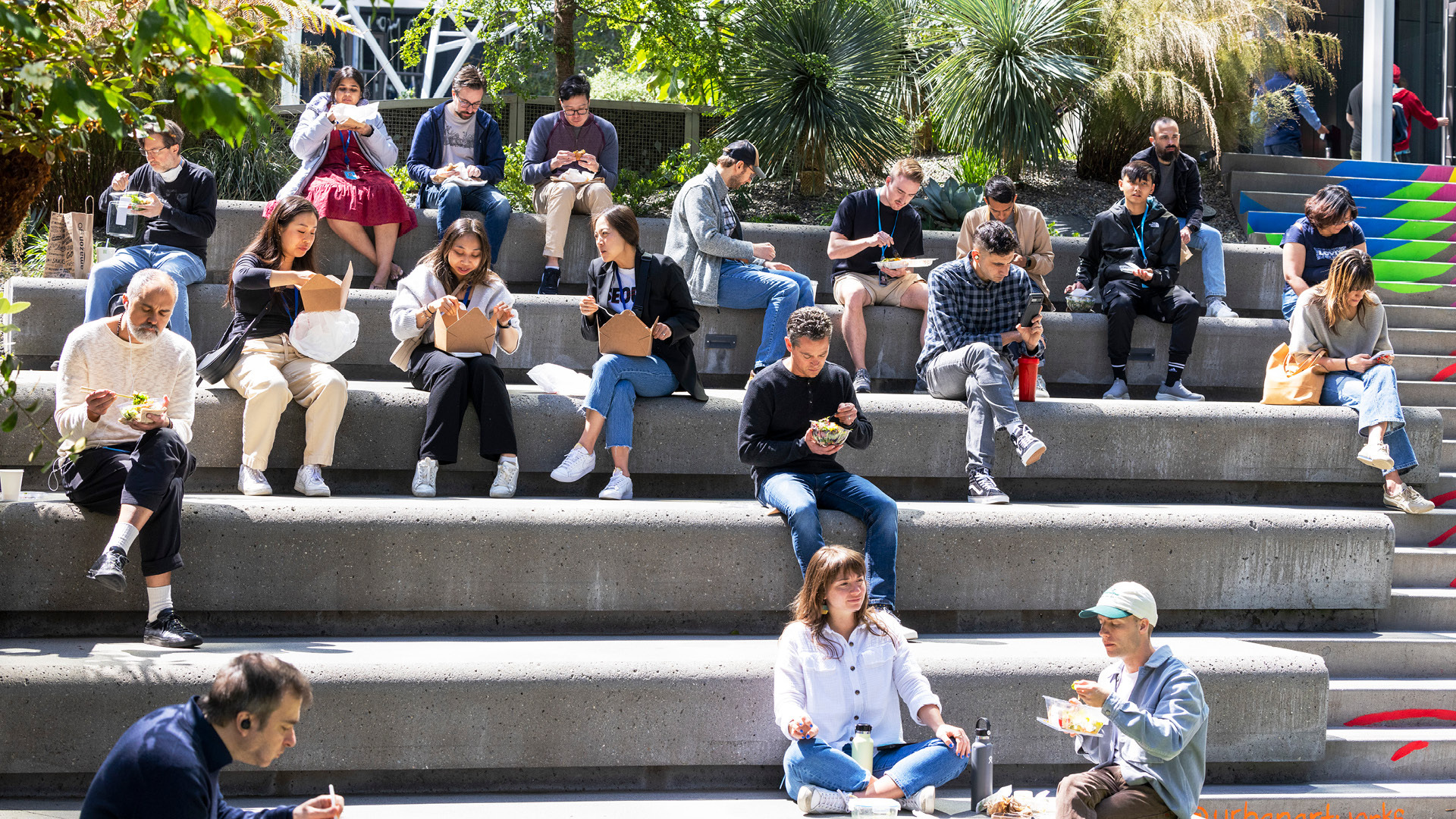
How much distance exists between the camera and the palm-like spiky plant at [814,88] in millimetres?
9078

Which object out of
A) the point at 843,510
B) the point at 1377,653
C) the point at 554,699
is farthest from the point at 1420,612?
the point at 554,699

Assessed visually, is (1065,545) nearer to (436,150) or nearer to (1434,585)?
(1434,585)

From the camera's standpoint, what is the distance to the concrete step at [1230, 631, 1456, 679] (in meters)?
5.64

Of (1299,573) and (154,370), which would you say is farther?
(1299,573)

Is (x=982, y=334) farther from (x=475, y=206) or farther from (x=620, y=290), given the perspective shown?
(x=475, y=206)

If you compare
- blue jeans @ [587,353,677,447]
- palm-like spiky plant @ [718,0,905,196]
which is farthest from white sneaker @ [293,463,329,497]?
palm-like spiky plant @ [718,0,905,196]

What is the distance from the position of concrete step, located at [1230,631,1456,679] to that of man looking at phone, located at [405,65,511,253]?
4.89 metres

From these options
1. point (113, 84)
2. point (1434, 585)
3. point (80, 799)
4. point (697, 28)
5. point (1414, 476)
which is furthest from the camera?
point (697, 28)

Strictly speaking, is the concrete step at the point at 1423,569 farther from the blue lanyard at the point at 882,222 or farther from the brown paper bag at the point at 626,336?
the brown paper bag at the point at 626,336

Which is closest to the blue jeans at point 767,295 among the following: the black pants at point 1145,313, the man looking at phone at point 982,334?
the man looking at phone at point 982,334

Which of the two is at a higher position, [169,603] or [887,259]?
[887,259]

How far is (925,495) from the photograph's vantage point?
252 inches

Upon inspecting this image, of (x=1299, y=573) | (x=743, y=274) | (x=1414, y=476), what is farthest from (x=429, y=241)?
(x=1414, y=476)

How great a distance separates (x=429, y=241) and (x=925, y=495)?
139 inches
